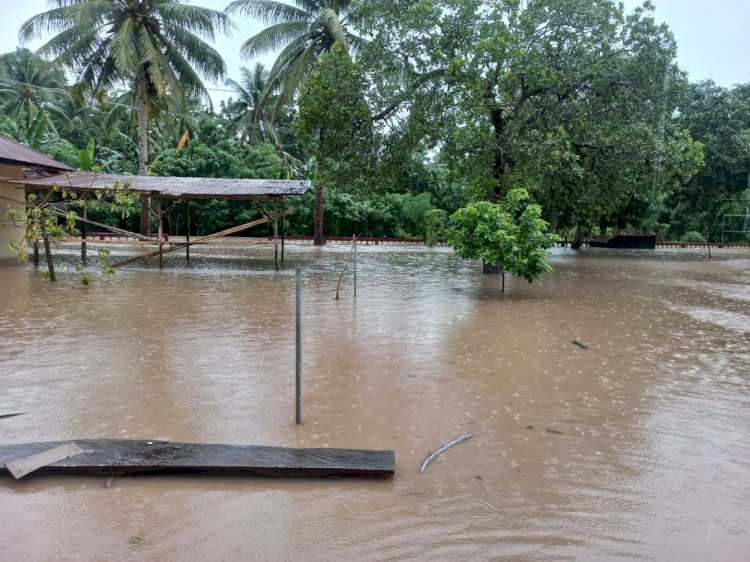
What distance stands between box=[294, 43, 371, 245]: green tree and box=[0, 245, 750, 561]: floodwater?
725 cm

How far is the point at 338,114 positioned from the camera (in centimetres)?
1548

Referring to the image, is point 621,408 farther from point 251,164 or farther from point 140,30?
point 251,164

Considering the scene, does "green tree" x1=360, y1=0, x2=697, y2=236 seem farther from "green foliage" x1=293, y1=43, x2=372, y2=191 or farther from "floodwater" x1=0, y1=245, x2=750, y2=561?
"floodwater" x1=0, y1=245, x2=750, y2=561

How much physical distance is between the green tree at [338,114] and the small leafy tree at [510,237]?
220 inches

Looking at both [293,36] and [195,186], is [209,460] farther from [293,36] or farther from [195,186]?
[293,36]

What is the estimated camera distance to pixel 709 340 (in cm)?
795

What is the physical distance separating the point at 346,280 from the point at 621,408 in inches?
368

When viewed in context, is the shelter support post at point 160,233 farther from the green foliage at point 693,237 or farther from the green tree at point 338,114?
the green foliage at point 693,237

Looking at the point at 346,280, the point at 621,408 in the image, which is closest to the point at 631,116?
the point at 346,280

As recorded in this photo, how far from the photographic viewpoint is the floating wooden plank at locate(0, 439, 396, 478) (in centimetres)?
362

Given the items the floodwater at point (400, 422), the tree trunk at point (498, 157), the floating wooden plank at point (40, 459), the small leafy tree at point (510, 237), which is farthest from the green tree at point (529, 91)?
the floating wooden plank at point (40, 459)

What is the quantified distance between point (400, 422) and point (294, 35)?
20.7 m

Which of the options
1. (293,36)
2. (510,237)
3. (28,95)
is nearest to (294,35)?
(293,36)

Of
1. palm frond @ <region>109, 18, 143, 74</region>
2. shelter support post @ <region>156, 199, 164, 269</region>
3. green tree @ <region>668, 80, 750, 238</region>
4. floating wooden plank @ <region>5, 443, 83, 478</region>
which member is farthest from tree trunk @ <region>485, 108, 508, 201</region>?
green tree @ <region>668, 80, 750, 238</region>
